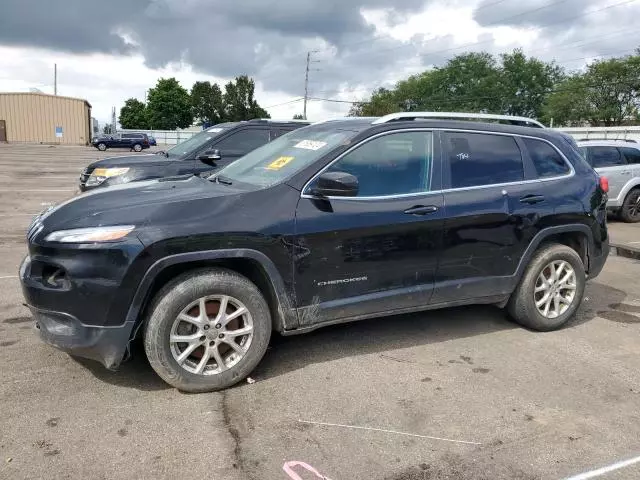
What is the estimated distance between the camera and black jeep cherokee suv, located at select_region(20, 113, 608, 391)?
3.42 meters

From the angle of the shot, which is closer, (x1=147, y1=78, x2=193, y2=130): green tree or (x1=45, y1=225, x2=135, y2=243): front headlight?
(x1=45, y1=225, x2=135, y2=243): front headlight

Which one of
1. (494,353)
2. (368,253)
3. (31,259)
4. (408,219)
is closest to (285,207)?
(368,253)

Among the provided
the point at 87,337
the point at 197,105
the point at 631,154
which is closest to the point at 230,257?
the point at 87,337

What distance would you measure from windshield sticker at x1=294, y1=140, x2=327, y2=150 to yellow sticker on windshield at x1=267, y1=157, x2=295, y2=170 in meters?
0.18

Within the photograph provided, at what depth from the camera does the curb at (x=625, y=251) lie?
8.38m

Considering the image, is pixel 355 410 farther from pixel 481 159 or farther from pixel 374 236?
pixel 481 159

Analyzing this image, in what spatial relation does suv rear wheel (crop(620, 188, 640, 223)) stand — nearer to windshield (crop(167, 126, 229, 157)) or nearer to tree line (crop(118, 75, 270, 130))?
windshield (crop(167, 126, 229, 157))

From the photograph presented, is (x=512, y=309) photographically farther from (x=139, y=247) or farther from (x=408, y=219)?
(x=139, y=247)

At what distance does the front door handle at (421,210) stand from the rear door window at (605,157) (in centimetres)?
903

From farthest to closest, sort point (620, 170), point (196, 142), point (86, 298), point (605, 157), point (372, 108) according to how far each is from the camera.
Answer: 1. point (372, 108)
2. point (605, 157)
3. point (620, 170)
4. point (196, 142)
5. point (86, 298)

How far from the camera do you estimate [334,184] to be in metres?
3.76

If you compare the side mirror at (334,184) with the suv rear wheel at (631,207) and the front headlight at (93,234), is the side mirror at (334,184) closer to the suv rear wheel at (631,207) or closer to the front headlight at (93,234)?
the front headlight at (93,234)

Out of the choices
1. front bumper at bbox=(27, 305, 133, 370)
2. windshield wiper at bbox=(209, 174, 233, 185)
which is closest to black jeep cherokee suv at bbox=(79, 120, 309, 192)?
windshield wiper at bbox=(209, 174, 233, 185)

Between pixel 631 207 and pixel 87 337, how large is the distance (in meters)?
11.7
